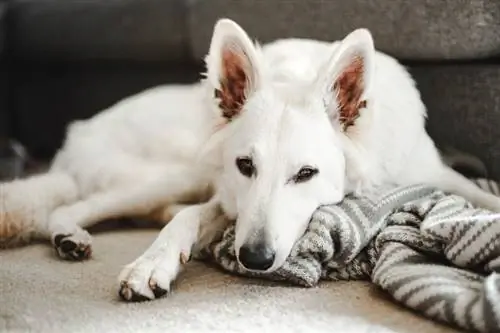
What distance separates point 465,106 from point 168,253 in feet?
3.60

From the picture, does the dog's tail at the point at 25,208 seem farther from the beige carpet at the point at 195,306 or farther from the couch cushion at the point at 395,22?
the couch cushion at the point at 395,22

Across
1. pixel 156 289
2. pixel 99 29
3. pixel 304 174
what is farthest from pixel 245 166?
pixel 99 29

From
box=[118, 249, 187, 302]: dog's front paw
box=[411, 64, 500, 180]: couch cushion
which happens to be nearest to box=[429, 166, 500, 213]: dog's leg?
box=[411, 64, 500, 180]: couch cushion

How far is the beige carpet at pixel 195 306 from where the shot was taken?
145 cm

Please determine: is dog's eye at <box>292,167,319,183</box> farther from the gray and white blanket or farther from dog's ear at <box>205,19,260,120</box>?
dog's ear at <box>205,19,260,120</box>

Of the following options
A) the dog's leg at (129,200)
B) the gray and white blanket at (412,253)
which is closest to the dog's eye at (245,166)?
the gray and white blanket at (412,253)

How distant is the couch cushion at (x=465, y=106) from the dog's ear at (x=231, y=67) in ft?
2.41

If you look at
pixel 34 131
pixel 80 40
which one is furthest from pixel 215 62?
pixel 34 131

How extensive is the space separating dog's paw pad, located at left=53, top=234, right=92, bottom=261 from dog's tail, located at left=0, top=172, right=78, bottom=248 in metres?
0.16

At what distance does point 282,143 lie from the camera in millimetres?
1746

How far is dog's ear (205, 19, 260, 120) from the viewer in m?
1.83

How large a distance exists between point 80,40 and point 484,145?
1.58 meters

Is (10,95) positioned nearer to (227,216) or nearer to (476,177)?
(227,216)

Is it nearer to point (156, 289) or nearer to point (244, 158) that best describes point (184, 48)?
point (244, 158)
